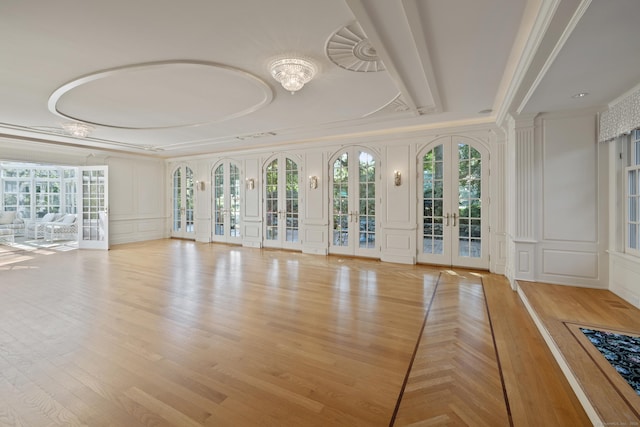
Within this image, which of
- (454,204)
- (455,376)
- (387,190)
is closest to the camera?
(455,376)

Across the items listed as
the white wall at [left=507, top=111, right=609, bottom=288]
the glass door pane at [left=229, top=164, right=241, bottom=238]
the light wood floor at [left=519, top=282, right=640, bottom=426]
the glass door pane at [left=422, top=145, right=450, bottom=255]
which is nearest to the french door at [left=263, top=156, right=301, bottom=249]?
the glass door pane at [left=229, top=164, right=241, bottom=238]

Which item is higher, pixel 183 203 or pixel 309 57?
pixel 309 57

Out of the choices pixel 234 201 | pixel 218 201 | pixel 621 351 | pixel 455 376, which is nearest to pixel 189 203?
pixel 218 201

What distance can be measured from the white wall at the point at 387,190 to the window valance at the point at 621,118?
1642 millimetres

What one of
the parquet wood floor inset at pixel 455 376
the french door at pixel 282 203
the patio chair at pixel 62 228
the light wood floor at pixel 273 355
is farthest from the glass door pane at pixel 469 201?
the patio chair at pixel 62 228

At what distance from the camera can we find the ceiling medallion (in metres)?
2.58

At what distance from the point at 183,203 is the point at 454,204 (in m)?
8.38

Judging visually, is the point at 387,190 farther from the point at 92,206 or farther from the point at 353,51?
the point at 92,206

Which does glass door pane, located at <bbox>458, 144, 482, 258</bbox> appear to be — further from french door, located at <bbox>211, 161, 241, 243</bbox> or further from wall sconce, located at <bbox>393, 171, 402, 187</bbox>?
french door, located at <bbox>211, 161, 241, 243</bbox>

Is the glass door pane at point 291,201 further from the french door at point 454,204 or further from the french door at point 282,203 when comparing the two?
the french door at point 454,204

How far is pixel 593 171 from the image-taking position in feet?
12.8

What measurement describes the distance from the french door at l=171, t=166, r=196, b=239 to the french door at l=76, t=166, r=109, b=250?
2.16 meters

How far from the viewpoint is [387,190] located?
6.45 metres

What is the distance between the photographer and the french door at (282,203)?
7.78m
